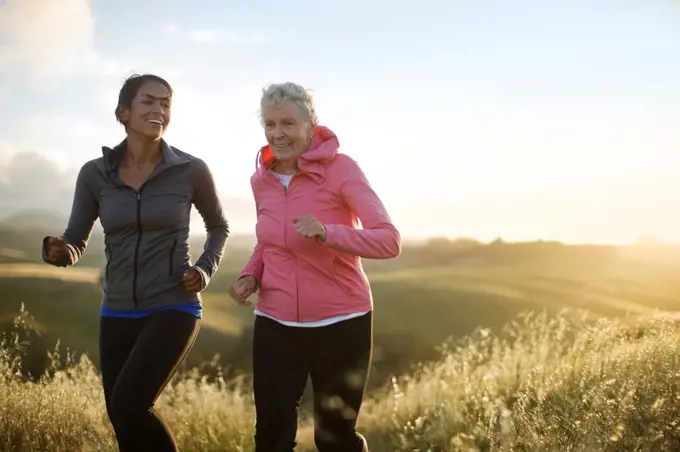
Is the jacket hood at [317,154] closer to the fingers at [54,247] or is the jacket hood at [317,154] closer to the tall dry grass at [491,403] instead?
the fingers at [54,247]

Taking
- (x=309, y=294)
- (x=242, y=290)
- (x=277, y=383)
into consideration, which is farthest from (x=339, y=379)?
(x=242, y=290)

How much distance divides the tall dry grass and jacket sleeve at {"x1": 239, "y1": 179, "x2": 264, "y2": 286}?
1.56 meters

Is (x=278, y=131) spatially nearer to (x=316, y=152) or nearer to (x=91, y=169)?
(x=316, y=152)

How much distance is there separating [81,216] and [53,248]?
294 millimetres

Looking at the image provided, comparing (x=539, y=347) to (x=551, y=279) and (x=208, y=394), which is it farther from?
(x=551, y=279)

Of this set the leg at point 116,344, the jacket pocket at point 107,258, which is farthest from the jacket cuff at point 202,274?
the jacket pocket at point 107,258

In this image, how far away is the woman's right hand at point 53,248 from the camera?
4395 mm

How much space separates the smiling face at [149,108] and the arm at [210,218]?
0.33 metres

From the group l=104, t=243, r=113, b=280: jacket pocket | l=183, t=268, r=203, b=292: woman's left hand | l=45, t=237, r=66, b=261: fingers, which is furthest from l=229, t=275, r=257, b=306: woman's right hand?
l=45, t=237, r=66, b=261: fingers

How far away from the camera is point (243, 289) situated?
3977mm

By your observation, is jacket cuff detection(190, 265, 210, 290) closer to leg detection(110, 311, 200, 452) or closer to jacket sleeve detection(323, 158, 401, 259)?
leg detection(110, 311, 200, 452)

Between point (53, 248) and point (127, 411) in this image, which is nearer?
point (127, 411)

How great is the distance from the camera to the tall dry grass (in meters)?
4.57

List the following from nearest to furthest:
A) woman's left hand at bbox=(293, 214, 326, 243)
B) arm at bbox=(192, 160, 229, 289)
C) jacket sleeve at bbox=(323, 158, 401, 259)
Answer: woman's left hand at bbox=(293, 214, 326, 243)
jacket sleeve at bbox=(323, 158, 401, 259)
arm at bbox=(192, 160, 229, 289)
